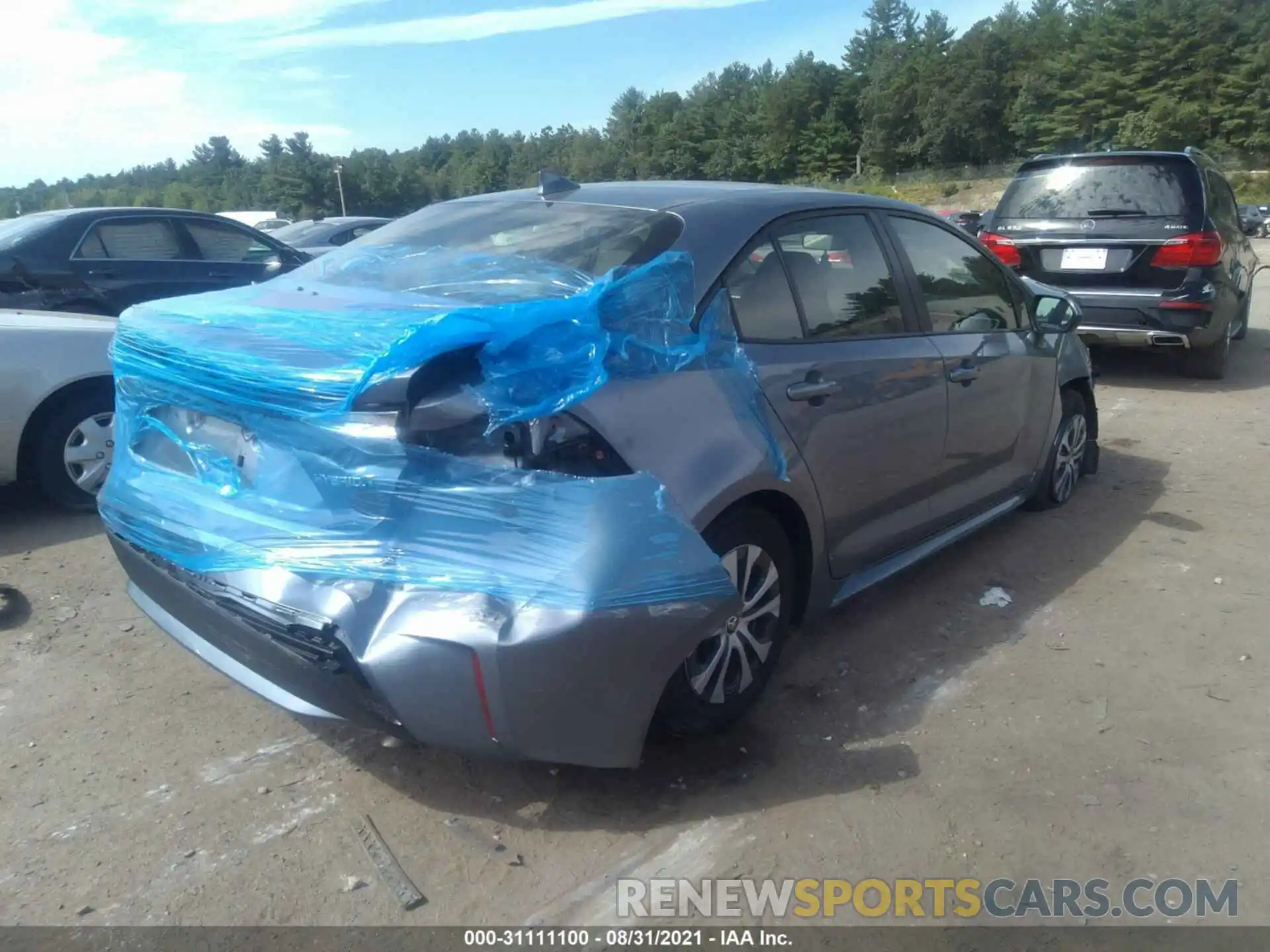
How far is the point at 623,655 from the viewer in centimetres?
244

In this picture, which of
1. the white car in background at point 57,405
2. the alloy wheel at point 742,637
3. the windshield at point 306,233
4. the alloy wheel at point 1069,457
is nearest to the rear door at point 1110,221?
the alloy wheel at point 1069,457

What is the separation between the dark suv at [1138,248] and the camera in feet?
25.4

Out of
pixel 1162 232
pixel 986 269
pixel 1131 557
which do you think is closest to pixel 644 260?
pixel 986 269

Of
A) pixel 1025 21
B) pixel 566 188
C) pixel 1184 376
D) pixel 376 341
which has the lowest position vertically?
pixel 1184 376

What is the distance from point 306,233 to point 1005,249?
31.2 ft

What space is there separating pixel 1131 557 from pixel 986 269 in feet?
4.85

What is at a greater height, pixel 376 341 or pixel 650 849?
pixel 376 341

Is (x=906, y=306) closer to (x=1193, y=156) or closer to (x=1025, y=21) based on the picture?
(x=1193, y=156)

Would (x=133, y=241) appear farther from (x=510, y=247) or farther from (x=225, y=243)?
(x=510, y=247)

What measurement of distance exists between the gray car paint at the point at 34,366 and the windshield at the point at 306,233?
8486mm

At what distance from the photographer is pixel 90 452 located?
5137 millimetres

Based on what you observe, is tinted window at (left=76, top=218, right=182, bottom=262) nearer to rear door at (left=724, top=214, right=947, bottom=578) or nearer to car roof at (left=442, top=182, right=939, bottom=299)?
car roof at (left=442, top=182, right=939, bottom=299)

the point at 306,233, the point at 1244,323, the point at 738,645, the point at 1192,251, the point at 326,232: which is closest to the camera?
the point at 738,645

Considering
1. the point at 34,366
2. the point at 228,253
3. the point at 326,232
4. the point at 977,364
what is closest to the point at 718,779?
the point at 977,364
